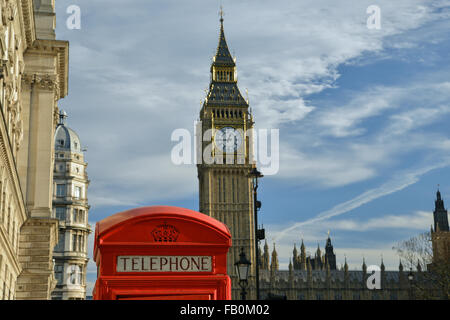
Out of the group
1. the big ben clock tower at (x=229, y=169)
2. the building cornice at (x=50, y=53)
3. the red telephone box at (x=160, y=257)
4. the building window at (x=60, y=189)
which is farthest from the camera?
the big ben clock tower at (x=229, y=169)

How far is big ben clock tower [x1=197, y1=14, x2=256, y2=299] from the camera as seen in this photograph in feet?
322

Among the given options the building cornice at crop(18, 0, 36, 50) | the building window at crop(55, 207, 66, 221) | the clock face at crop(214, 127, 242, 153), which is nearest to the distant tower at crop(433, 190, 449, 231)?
the clock face at crop(214, 127, 242, 153)

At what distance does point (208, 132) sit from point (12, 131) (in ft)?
242

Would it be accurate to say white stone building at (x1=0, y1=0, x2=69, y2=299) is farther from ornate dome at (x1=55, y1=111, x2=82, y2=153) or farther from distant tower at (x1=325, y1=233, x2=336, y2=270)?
distant tower at (x1=325, y1=233, x2=336, y2=270)

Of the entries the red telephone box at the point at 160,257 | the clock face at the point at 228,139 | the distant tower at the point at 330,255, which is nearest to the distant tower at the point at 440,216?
the distant tower at the point at 330,255

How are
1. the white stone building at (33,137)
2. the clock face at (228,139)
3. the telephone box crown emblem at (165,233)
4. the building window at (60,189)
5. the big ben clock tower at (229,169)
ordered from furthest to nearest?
the clock face at (228,139) → the big ben clock tower at (229,169) → the building window at (60,189) → the white stone building at (33,137) → the telephone box crown emblem at (165,233)

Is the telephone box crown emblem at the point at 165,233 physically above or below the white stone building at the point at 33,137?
below

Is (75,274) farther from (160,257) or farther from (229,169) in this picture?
(160,257)

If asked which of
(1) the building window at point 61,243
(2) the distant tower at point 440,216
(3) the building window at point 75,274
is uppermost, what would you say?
(2) the distant tower at point 440,216

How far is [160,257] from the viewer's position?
6859 mm

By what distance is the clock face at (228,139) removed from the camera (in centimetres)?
9944

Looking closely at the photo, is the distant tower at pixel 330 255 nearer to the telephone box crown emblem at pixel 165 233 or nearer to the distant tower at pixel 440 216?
the distant tower at pixel 440 216

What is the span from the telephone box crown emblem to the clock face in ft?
304
